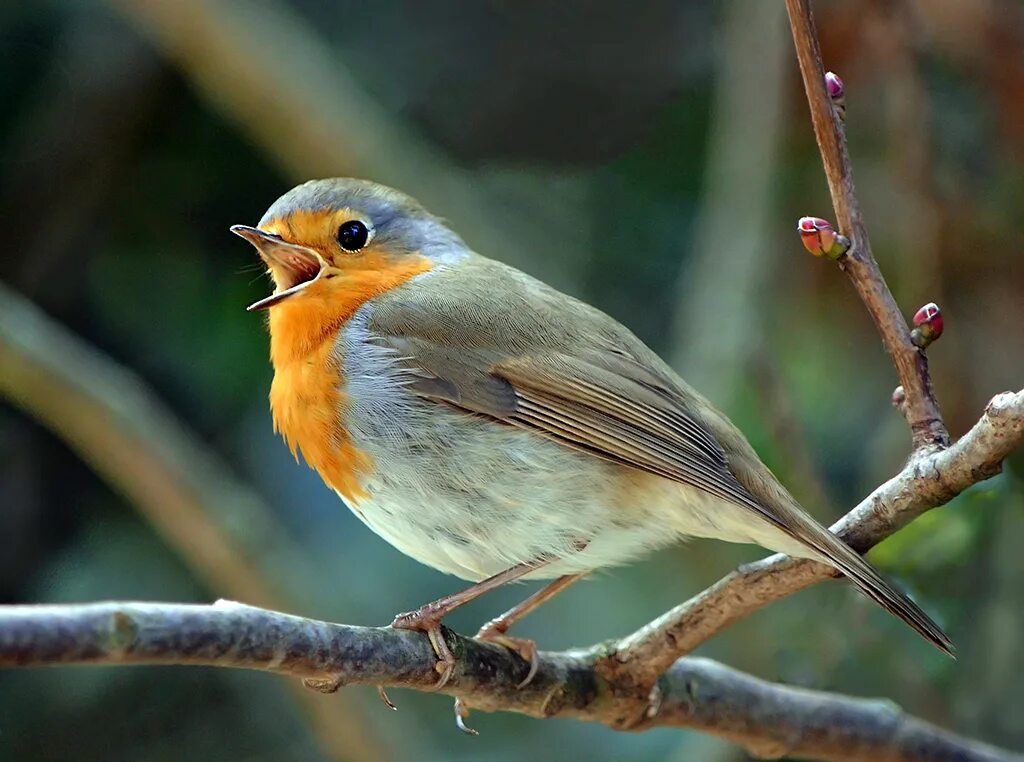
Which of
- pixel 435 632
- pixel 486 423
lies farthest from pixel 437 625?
pixel 486 423

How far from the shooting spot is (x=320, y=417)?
9.02ft

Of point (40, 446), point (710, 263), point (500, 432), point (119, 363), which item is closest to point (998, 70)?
point (710, 263)

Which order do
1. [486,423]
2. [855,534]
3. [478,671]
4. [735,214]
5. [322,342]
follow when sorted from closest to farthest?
[855,534], [478,671], [486,423], [322,342], [735,214]

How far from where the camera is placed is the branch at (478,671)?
157 centimetres

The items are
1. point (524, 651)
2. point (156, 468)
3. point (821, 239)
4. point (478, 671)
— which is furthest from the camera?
point (156, 468)

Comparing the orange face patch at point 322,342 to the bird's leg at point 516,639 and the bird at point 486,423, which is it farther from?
the bird's leg at point 516,639

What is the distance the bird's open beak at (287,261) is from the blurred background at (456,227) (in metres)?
0.92

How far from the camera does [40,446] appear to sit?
4387 mm

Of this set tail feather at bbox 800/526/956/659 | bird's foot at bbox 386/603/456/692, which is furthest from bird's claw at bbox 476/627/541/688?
tail feather at bbox 800/526/956/659

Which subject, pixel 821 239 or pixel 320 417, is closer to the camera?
pixel 821 239

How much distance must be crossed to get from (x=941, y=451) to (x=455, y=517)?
0.98m

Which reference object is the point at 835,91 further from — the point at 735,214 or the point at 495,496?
the point at 735,214

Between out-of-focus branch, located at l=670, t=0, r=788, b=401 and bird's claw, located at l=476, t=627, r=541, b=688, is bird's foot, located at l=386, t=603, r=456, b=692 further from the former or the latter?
out-of-focus branch, located at l=670, t=0, r=788, b=401

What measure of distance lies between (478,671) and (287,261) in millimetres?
1075
